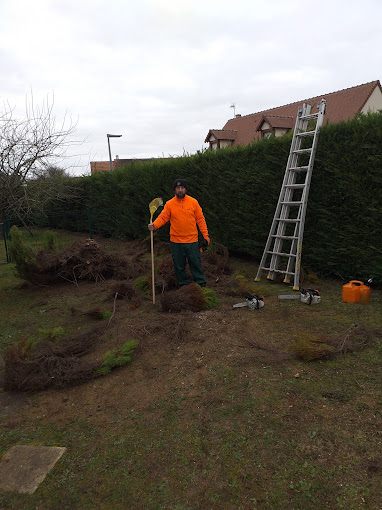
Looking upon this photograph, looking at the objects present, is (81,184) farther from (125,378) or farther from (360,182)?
(125,378)

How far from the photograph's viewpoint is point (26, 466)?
2.34 metres

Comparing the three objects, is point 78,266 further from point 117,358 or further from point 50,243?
point 117,358

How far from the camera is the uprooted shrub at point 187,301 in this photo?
4914mm

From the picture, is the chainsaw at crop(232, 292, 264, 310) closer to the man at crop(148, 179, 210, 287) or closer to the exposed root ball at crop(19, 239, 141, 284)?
the man at crop(148, 179, 210, 287)

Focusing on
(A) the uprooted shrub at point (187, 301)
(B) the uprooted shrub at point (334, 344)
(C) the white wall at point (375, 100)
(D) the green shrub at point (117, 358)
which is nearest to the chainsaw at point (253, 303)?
(A) the uprooted shrub at point (187, 301)

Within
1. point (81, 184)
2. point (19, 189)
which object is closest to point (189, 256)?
point (19, 189)

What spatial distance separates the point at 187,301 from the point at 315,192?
10.2 ft

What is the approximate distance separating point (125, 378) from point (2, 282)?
5543 mm

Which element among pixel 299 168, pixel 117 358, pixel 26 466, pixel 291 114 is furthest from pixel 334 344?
pixel 291 114

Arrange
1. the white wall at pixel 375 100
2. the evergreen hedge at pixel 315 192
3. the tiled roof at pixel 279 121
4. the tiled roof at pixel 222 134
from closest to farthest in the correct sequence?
the evergreen hedge at pixel 315 192 → the white wall at pixel 375 100 → the tiled roof at pixel 279 121 → the tiled roof at pixel 222 134

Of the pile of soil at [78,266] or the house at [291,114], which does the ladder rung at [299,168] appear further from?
the house at [291,114]

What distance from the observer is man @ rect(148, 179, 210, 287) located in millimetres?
5676

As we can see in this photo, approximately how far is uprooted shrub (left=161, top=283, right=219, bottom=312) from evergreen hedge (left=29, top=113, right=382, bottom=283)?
2569 millimetres

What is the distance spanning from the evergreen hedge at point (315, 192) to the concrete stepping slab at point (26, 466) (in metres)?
5.09
